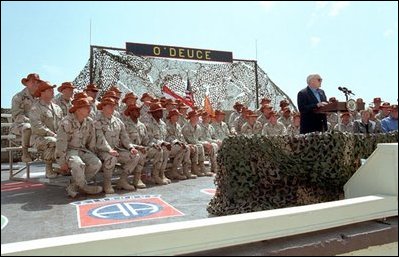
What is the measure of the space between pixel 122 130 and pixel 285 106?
212 inches

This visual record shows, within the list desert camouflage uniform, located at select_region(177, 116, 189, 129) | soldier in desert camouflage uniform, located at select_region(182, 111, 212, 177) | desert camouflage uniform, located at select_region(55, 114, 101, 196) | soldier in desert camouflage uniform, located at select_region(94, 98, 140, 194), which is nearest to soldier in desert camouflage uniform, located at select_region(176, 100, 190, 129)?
desert camouflage uniform, located at select_region(177, 116, 189, 129)

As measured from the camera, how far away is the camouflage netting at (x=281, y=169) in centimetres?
328

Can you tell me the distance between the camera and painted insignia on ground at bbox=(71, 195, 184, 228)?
10.5 ft

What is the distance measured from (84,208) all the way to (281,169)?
1.95 meters

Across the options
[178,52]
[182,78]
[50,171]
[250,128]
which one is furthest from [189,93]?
[50,171]

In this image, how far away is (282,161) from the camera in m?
3.33

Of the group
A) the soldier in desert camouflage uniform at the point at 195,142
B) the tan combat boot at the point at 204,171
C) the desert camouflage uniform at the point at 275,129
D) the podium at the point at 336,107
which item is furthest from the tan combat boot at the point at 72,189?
the desert camouflage uniform at the point at 275,129

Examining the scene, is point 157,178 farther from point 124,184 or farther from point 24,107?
point 24,107

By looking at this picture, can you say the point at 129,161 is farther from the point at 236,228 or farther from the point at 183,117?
the point at 236,228

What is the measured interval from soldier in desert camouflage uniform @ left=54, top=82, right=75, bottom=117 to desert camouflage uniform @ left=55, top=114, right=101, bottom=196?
42.4 inches

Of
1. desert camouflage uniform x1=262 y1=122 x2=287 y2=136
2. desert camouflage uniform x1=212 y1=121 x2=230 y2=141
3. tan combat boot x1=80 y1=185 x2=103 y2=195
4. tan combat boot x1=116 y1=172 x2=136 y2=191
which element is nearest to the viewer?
tan combat boot x1=80 y1=185 x2=103 y2=195

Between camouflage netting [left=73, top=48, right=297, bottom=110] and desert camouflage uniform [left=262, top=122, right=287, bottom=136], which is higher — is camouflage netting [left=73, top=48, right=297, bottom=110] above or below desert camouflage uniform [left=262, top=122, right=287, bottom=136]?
above

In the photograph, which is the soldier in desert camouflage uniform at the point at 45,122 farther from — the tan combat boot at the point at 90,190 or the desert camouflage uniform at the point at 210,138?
the desert camouflage uniform at the point at 210,138

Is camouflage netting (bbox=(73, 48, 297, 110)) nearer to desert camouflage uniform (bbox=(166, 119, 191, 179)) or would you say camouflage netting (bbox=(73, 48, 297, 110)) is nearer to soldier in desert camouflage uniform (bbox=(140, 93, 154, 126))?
soldier in desert camouflage uniform (bbox=(140, 93, 154, 126))
